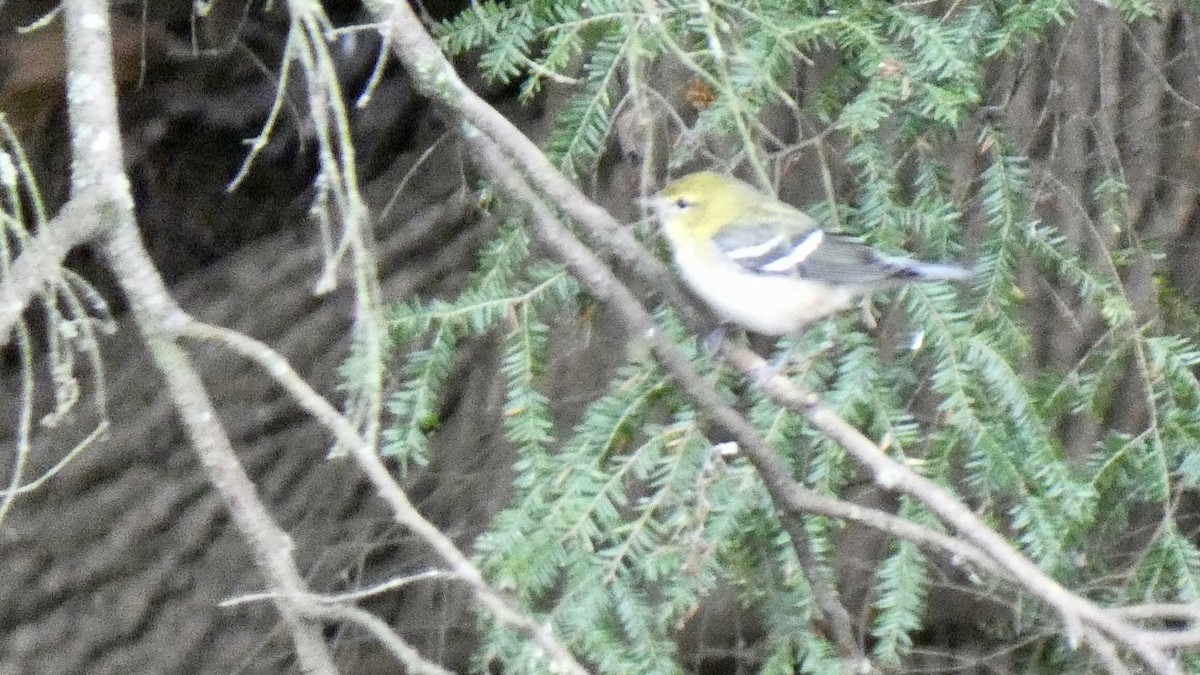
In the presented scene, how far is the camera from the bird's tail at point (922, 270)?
5.95 ft

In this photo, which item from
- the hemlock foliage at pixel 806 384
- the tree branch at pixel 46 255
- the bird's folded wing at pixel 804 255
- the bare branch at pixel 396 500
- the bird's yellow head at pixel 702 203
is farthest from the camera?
the bird's yellow head at pixel 702 203

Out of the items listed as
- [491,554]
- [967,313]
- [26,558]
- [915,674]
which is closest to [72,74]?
[491,554]

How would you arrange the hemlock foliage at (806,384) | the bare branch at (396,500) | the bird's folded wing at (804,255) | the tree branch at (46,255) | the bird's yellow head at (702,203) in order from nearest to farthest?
the bare branch at (396,500) → the tree branch at (46,255) → the hemlock foliage at (806,384) → the bird's folded wing at (804,255) → the bird's yellow head at (702,203)

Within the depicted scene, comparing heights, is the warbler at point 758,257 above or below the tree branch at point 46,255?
below

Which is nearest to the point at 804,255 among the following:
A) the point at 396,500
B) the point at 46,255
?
the point at 396,500

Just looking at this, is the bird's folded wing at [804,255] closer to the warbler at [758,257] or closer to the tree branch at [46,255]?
the warbler at [758,257]

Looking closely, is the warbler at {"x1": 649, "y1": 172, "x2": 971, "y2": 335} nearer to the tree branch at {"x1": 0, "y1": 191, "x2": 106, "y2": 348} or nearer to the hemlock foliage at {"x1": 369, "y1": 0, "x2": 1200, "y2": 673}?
the hemlock foliage at {"x1": 369, "y1": 0, "x2": 1200, "y2": 673}

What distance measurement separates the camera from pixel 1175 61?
2604 millimetres

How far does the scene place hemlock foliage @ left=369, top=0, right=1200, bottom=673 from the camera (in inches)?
68.7

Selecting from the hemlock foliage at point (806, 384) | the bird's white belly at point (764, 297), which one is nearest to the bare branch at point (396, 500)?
the hemlock foliage at point (806, 384)

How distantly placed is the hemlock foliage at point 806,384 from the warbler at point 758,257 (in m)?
0.05

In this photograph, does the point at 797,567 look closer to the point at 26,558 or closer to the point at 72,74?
the point at 72,74

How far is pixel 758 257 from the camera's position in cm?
214

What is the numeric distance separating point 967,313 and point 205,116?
1.57 meters
